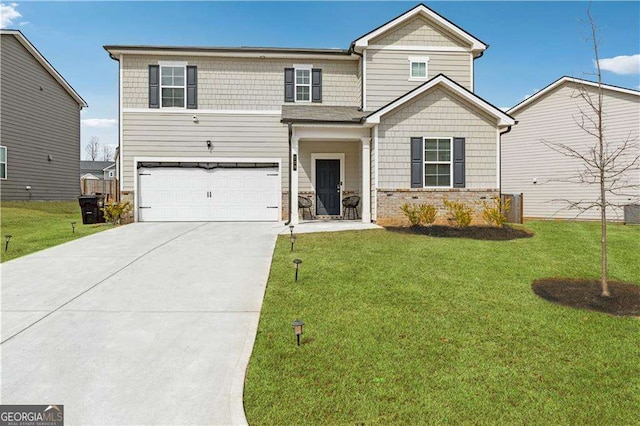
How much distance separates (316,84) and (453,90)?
208 inches

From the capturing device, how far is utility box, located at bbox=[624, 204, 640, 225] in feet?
43.8

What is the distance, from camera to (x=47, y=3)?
10.8 m

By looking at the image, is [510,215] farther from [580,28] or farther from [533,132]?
[580,28]

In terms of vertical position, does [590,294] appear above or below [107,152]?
below

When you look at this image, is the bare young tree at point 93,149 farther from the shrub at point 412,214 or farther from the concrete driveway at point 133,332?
the shrub at point 412,214

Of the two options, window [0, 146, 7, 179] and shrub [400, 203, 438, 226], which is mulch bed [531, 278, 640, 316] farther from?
window [0, 146, 7, 179]

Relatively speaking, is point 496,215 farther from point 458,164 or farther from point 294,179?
point 294,179

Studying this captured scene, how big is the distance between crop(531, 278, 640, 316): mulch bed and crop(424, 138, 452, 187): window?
6541mm

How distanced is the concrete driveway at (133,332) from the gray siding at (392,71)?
8.74m

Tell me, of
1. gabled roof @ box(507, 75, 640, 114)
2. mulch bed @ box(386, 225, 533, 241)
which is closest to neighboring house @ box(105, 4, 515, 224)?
mulch bed @ box(386, 225, 533, 241)

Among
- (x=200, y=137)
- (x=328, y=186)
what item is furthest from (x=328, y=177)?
(x=200, y=137)

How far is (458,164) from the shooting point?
40.8 ft

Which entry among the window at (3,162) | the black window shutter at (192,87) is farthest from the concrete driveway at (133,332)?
the window at (3,162)

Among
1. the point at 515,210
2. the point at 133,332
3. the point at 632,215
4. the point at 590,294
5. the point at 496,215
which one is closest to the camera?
the point at 133,332
